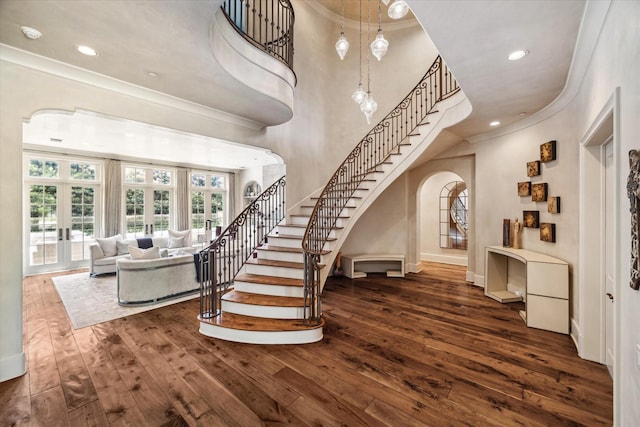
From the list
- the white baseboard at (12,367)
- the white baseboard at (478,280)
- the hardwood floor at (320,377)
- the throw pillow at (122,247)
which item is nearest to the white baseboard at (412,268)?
the white baseboard at (478,280)

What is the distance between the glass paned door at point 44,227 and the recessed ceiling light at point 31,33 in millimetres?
6504

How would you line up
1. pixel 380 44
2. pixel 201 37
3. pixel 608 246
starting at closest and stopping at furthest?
pixel 201 37 < pixel 608 246 < pixel 380 44

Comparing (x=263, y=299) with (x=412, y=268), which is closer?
(x=263, y=299)

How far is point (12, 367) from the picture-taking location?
2.51 m

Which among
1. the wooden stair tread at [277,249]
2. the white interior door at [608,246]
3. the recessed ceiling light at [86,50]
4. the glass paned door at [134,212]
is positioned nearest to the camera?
the recessed ceiling light at [86,50]

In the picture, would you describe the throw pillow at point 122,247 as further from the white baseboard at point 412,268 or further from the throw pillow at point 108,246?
the white baseboard at point 412,268

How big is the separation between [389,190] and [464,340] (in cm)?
420

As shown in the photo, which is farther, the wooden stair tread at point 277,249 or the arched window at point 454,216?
the arched window at point 454,216

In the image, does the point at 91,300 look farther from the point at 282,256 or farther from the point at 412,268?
the point at 412,268

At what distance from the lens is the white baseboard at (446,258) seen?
24.2ft

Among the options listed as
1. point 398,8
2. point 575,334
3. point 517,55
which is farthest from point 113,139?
point 575,334

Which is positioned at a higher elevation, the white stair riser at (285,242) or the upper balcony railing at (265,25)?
the upper balcony railing at (265,25)

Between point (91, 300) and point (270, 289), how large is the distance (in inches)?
141

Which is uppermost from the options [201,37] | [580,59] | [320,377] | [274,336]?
[201,37]
